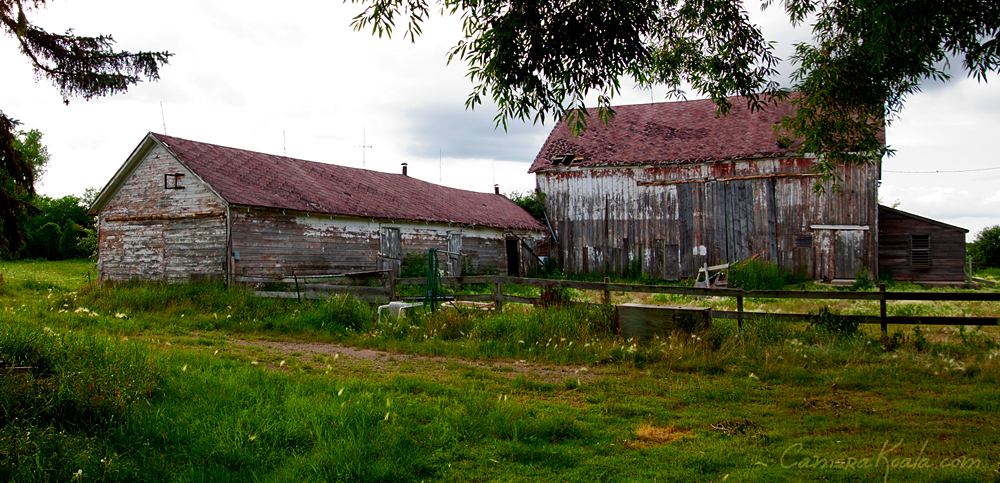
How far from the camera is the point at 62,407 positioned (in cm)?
414

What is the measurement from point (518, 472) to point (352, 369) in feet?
11.8

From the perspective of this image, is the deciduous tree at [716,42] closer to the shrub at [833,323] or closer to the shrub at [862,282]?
the shrub at [833,323]

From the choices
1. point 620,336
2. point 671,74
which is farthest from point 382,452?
point 671,74

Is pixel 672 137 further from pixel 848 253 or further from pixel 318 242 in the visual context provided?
pixel 318 242

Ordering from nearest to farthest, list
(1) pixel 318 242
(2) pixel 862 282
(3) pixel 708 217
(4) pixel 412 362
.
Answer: (4) pixel 412 362 < (1) pixel 318 242 < (2) pixel 862 282 < (3) pixel 708 217

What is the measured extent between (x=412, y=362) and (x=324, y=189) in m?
12.3

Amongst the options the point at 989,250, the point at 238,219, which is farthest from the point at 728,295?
the point at 989,250

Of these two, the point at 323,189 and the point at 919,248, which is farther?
the point at 919,248

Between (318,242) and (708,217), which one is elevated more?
(708,217)

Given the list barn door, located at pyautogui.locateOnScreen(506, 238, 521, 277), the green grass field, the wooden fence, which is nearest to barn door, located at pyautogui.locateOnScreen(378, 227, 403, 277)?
the wooden fence

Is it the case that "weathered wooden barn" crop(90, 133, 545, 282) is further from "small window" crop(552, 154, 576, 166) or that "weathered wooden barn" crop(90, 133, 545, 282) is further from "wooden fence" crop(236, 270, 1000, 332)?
"small window" crop(552, 154, 576, 166)

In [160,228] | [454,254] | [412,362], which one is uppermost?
[160,228]

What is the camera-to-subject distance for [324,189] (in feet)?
60.3

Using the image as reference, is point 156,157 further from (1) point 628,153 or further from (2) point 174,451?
(1) point 628,153
